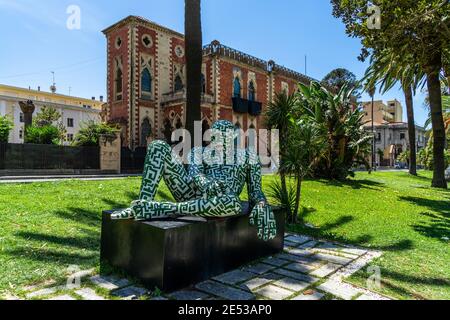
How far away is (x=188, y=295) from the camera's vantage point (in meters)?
3.68

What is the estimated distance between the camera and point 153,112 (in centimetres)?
2903

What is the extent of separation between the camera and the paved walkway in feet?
11.9

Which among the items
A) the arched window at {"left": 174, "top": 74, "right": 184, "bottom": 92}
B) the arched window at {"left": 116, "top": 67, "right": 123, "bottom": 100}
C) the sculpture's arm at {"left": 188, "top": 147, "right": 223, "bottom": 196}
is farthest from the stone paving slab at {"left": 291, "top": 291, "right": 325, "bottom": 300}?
the arched window at {"left": 174, "top": 74, "right": 184, "bottom": 92}

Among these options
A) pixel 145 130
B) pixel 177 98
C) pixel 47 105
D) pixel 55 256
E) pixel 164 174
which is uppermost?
pixel 47 105

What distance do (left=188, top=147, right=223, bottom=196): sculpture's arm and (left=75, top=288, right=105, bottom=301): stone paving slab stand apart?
1713 millimetres

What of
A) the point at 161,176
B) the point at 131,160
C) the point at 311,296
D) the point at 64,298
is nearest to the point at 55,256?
the point at 64,298

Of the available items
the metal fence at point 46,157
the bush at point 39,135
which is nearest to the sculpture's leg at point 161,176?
the metal fence at point 46,157

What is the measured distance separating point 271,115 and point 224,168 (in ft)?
14.6

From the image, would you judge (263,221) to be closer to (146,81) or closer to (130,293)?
(130,293)

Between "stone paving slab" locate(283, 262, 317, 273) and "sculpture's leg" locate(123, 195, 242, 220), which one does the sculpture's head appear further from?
"stone paving slab" locate(283, 262, 317, 273)

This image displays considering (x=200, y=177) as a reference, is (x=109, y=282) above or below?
below

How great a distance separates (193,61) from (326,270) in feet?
19.3

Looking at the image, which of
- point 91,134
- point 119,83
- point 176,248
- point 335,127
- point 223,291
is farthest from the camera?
point 119,83
